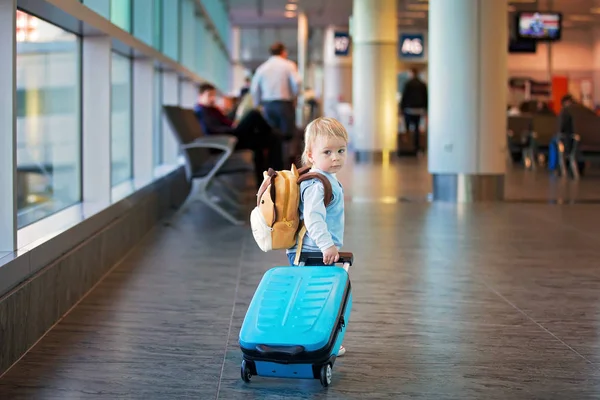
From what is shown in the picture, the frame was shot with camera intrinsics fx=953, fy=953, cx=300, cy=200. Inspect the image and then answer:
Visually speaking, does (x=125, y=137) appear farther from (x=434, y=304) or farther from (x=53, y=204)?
(x=434, y=304)

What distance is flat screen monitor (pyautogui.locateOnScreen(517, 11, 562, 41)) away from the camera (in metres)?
26.2

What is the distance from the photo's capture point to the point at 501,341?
401cm

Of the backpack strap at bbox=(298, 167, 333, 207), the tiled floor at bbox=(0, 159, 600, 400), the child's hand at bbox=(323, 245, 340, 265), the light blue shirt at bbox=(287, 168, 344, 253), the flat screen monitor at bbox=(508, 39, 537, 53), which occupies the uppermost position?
the flat screen monitor at bbox=(508, 39, 537, 53)

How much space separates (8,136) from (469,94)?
731 centimetres

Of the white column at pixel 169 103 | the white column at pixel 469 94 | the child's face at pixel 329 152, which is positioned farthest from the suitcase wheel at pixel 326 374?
the white column at pixel 169 103

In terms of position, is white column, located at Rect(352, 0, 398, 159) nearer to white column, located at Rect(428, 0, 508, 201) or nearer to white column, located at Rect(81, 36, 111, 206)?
white column, located at Rect(428, 0, 508, 201)

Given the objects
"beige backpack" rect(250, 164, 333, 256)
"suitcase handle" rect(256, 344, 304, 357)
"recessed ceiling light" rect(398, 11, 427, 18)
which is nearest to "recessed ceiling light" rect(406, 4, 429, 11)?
"recessed ceiling light" rect(398, 11, 427, 18)

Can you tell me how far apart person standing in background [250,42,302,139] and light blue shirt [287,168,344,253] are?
836cm

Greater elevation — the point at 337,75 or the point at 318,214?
the point at 337,75

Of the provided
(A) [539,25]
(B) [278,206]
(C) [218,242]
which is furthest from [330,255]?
(A) [539,25]

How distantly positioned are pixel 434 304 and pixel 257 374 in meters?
1.74

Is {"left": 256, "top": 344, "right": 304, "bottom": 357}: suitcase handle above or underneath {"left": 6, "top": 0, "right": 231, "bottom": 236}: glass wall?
underneath

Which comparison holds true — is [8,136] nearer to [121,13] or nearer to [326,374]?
[326,374]

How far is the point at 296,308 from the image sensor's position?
3.30 m
